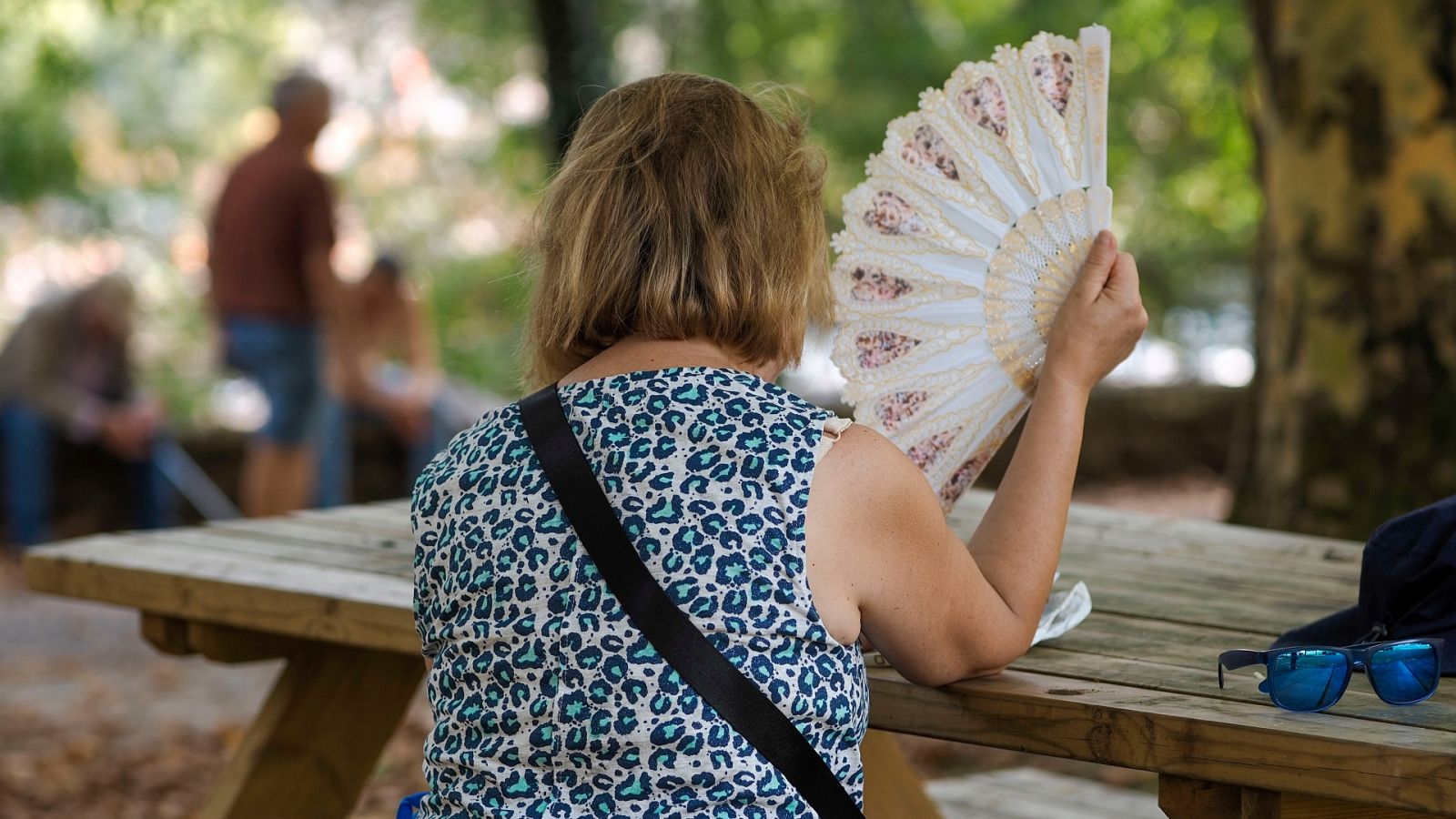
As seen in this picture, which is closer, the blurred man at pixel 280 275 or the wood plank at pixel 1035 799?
the wood plank at pixel 1035 799

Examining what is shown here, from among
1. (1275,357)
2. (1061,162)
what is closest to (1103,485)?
(1275,357)

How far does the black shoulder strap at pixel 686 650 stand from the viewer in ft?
4.48

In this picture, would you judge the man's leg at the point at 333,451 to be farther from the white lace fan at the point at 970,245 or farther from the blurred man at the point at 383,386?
the white lace fan at the point at 970,245

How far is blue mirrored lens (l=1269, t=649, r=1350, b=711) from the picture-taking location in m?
1.41

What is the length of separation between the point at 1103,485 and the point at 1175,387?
82cm

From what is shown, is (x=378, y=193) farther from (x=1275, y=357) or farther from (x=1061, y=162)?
(x=1061, y=162)

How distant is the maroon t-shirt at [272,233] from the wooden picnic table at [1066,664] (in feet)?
9.92

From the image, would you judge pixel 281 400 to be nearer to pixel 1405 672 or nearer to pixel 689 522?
pixel 689 522

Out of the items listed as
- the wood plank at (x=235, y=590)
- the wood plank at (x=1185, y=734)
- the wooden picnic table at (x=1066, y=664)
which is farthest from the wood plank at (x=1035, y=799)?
the wood plank at (x=1185, y=734)

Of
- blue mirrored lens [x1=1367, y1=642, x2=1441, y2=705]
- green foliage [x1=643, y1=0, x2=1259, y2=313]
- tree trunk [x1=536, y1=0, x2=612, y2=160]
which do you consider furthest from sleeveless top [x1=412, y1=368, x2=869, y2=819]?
green foliage [x1=643, y1=0, x2=1259, y2=313]

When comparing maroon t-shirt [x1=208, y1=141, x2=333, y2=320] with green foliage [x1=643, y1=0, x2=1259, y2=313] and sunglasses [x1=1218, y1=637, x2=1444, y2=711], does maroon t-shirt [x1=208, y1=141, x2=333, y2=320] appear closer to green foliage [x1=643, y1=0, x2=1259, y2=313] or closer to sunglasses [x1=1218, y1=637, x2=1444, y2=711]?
green foliage [x1=643, y1=0, x2=1259, y2=313]

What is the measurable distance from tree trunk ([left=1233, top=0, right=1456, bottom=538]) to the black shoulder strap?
10.2ft

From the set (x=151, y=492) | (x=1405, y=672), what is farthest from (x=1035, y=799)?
(x=151, y=492)

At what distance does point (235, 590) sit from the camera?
2223 mm
